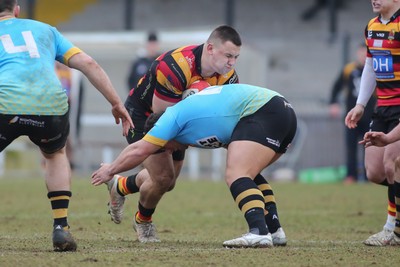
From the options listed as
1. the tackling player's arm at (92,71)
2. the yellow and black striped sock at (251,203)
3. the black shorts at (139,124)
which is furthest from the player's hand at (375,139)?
the tackling player's arm at (92,71)

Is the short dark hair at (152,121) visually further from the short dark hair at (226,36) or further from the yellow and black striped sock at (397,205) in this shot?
the yellow and black striped sock at (397,205)

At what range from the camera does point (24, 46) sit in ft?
23.5

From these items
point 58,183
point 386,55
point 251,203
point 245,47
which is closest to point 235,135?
point 251,203

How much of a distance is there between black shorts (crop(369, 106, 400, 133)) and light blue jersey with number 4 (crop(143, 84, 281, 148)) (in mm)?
1301

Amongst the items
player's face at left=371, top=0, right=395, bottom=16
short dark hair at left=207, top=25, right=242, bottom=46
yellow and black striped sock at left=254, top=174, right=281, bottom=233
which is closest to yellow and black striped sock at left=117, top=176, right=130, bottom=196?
yellow and black striped sock at left=254, top=174, right=281, bottom=233

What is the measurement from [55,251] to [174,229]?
9.25ft

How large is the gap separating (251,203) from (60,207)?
148 cm

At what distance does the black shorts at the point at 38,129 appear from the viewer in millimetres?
7047

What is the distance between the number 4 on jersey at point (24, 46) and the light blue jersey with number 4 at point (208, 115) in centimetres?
107

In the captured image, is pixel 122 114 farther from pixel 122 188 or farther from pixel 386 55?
pixel 386 55

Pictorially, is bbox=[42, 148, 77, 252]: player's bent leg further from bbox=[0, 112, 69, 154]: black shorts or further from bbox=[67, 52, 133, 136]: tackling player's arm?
bbox=[67, 52, 133, 136]: tackling player's arm

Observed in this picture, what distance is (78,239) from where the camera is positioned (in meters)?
8.40

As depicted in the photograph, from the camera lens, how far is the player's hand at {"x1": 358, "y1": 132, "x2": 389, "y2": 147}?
25.0ft

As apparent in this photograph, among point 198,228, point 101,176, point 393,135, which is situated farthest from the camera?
point 198,228
